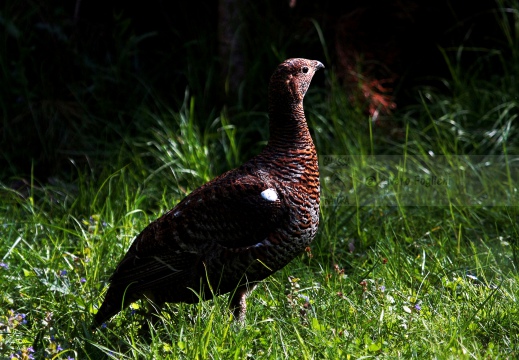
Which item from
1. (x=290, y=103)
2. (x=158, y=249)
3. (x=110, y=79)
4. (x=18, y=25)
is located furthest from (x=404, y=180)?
(x=18, y=25)

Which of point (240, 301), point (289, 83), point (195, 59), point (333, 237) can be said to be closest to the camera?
point (240, 301)

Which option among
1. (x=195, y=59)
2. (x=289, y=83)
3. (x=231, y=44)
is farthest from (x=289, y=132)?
(x=195, y=59)

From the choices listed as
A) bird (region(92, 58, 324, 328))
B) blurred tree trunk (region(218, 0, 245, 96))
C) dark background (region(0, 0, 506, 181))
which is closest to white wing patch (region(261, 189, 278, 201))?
bird (region(92, 58, 324, 328))

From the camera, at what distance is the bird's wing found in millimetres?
3787

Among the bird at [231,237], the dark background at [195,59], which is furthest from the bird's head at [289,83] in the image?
the dark background at [195,59]

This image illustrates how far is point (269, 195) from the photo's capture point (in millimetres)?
3791

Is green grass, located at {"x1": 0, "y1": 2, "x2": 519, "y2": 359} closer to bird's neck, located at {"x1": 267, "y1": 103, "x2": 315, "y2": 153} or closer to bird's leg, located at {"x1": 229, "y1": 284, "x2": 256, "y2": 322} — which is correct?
bird's leg, located at {"x1": 229, "y1": 284, "x2": 256, "y2": 322}

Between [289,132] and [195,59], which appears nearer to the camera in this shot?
[289,132]

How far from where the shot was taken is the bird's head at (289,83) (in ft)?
13.2

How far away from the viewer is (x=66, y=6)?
7.04 metres

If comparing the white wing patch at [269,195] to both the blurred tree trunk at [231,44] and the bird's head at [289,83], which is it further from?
the blurred tree trunk at [231,44]

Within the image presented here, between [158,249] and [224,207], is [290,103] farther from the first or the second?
[158,249]

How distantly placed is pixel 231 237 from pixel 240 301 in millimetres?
329

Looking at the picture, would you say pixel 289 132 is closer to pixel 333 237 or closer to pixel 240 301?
pixel 240 301
